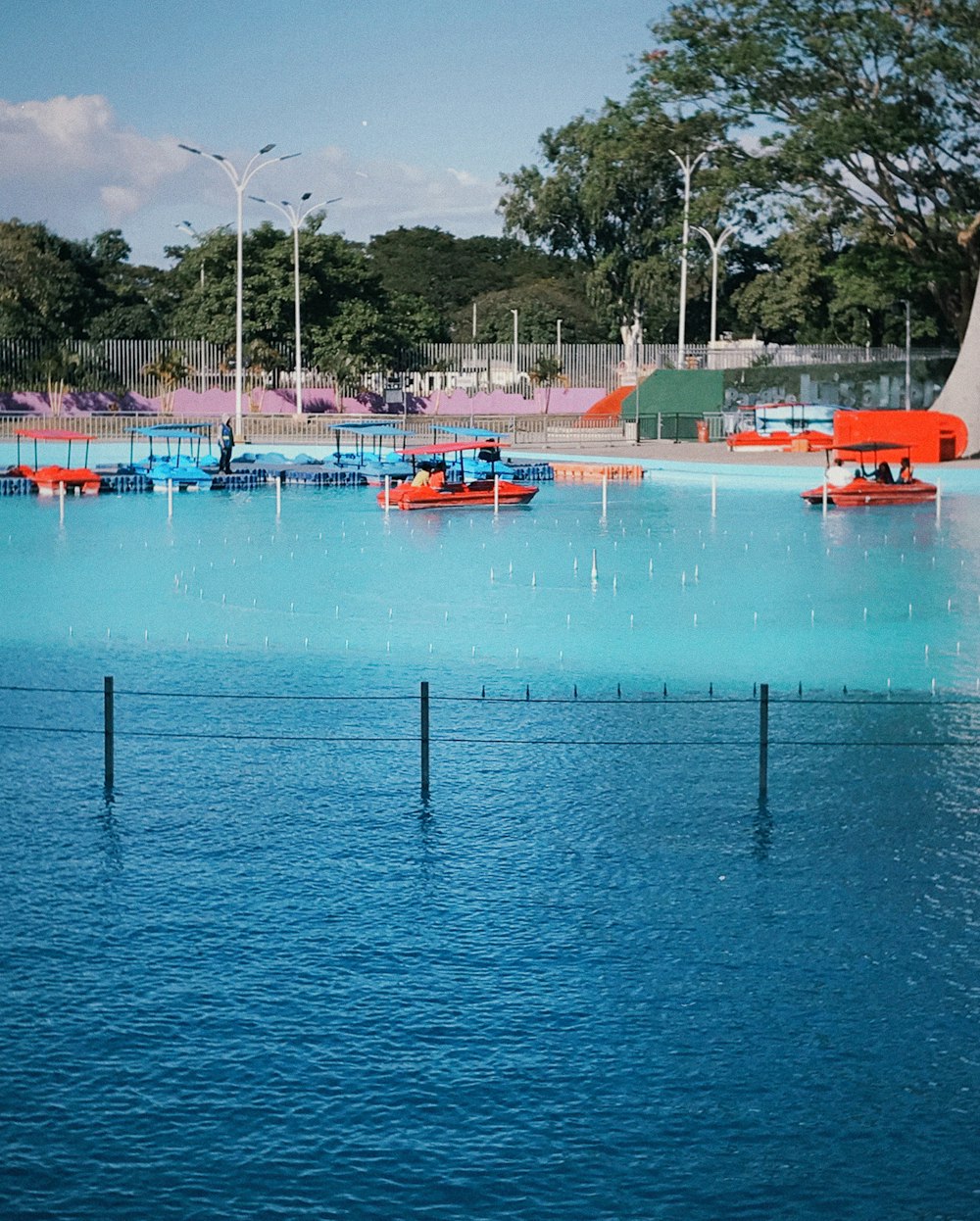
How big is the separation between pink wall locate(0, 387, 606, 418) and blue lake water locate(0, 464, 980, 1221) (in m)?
50.3

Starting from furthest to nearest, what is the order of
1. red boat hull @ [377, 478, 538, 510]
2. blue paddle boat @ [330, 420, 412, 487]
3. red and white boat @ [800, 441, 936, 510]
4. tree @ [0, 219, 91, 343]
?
tree @ [0, 219, 91, 343] < blue paddle boat @ [330, 420, 412, 487] < red boat hull @ [377, 478, 538, 510] < red and white boat @ [800, 441, 936, 510]

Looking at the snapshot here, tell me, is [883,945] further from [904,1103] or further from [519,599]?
[519,599]

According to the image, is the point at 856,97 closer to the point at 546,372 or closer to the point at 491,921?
the point at 546,372

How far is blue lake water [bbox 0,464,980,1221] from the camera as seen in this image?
324 inches

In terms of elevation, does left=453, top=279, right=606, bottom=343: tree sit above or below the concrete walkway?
above

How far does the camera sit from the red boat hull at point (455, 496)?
41.9m

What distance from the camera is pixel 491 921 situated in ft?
37.8

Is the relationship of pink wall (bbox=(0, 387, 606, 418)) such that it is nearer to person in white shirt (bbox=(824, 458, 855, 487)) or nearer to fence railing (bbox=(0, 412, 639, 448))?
fence railing (bbox=(0, 412, 639, 448))

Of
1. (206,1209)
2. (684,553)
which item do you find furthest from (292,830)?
(684,553)

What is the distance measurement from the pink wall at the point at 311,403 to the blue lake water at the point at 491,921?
5029 cm

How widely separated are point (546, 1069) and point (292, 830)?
16.2ft

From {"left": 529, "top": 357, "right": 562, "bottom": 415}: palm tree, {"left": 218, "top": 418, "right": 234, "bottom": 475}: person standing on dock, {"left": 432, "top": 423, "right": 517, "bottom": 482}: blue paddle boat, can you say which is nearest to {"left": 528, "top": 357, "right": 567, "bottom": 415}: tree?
{"left": 529, "top": 357, "right": 562, "bottom": 415}: palm tree

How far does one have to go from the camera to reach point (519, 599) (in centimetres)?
2605

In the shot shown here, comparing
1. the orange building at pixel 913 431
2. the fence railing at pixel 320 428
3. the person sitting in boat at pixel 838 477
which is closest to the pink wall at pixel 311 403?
the fence railing at pixel 320 428
